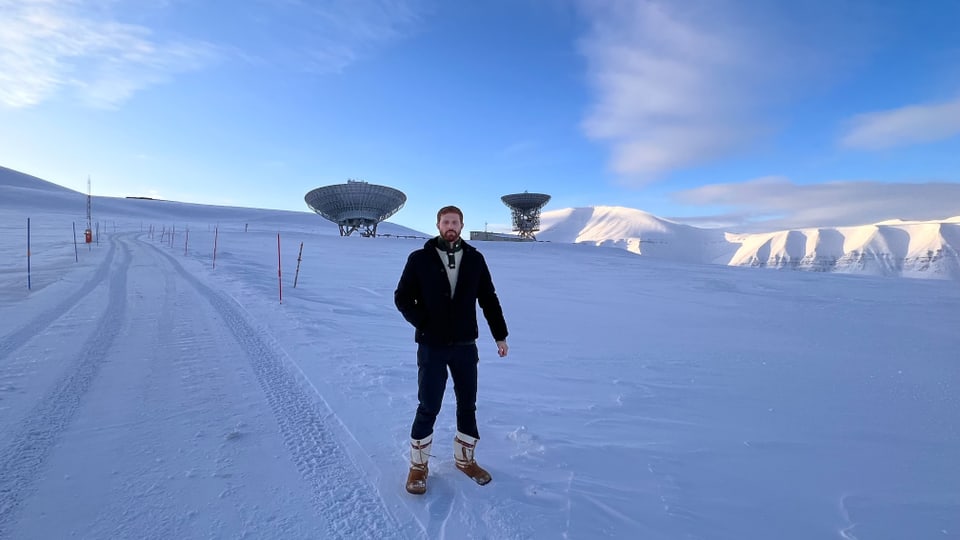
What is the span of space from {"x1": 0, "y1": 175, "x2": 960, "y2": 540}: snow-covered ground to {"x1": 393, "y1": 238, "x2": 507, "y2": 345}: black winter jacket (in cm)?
107

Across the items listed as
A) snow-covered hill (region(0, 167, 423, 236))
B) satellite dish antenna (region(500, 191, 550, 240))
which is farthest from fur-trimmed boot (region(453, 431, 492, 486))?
snow-covered hill (region(0, 167, 423, 236))

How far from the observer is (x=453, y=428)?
12.6 ft

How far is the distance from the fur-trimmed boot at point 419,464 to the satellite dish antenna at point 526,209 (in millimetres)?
57720

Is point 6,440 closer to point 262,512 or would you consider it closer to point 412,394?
point 262,512

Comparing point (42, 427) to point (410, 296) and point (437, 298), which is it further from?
point (437, 298)

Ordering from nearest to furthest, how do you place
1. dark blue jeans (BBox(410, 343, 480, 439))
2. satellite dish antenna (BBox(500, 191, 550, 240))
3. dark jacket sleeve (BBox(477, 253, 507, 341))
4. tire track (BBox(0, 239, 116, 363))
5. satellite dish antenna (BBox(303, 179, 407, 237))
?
dark blue jeans (BBox(410, 343, 480, 439)) < dark jacket sleeve (BBox(477, 253, 507, 341)) < tire track (BBox(0, 239, 116, 363)) < satellite dish antenna (BBox(303, 179, 407, 237)) < satellite dish antenna (BBox(500, 191, 550, 240))

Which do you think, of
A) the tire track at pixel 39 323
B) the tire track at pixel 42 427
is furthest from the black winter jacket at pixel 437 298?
the tire track at pixel 39 323

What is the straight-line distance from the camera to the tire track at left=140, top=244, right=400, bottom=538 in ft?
8.20

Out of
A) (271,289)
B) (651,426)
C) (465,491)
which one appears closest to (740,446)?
(651,426)

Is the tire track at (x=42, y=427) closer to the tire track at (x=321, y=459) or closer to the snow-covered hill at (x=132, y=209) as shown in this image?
A: the tire track at (x=321, y=459)

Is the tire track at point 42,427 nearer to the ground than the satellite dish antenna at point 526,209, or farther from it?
nearer to the ground

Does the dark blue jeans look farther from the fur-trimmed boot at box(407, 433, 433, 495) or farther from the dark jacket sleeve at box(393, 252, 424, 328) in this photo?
the dark jacket sleeve at box(393, 252, 424, 328)

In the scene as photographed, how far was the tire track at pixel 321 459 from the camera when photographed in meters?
2.50

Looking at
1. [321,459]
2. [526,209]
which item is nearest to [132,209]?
[526,209]
